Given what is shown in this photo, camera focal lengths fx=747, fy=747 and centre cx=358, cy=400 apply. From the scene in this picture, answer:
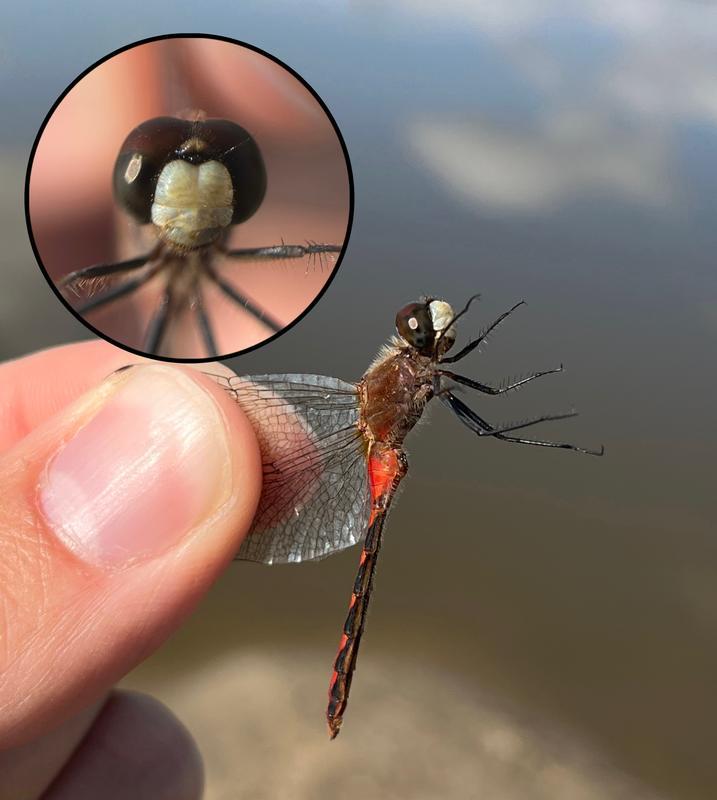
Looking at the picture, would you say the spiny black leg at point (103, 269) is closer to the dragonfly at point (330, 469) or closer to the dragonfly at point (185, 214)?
the dragonfly at point (185, 214)

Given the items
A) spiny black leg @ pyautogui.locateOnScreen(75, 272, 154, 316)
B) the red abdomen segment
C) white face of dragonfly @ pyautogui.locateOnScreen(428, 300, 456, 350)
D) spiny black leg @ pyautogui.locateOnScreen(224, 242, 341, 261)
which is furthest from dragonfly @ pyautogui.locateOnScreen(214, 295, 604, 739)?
spiny black leg @ pyautogui.locateOnScreen(75, 272, 154, 316)

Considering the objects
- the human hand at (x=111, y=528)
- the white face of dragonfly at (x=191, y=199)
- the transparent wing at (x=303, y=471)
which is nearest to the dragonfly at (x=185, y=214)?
the white face of dragonfly at (x=191, y=199)

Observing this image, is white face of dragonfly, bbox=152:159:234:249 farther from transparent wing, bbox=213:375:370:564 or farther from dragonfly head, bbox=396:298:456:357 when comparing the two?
transparent wing, bbox=213:375:370:564

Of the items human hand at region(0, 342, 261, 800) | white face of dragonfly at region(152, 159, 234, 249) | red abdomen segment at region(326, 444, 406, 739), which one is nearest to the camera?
white face of dragonfly at region(152, 159, 234, 249)

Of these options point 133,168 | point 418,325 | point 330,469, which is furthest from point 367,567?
point 133,168

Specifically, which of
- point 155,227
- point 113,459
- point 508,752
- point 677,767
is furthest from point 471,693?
point 155,227
